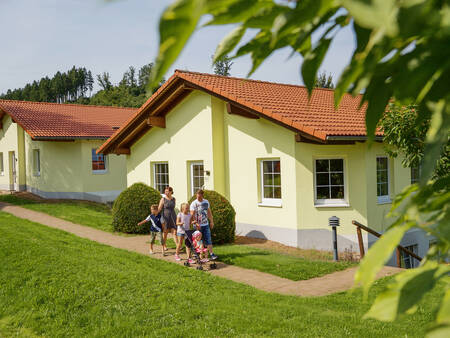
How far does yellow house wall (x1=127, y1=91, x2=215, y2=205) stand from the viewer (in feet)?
51.5

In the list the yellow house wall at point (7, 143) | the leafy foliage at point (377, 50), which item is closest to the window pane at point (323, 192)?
the leafy foliage at point (377, 50)

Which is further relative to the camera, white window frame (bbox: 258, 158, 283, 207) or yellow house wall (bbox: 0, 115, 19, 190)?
yellow house wall (bbox: 0, 115, 19, 190)

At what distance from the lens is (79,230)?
52.9 feet

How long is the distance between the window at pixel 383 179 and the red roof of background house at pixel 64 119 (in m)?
15.8

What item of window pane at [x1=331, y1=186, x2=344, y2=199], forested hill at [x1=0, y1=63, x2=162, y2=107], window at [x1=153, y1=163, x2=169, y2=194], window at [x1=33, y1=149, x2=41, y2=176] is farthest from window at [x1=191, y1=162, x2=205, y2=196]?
forested hill at [x1=0, y1=63, x2=162, y2=107]

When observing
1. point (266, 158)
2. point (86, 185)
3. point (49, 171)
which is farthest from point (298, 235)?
point (49, 171)

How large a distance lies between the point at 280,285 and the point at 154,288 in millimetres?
2597

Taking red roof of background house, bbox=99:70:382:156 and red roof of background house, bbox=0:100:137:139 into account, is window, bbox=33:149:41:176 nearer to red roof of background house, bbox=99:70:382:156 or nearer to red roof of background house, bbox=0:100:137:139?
red roof of background house, bbox=0:100:137:139

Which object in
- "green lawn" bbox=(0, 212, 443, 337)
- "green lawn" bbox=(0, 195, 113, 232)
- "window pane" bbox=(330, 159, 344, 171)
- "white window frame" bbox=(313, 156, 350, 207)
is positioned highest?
"window pane" bbox=(330, 159, 344, 171)

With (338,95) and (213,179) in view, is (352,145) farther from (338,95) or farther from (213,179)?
(338,95)

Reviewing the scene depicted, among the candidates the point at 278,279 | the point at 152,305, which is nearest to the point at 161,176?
the point at 278,279

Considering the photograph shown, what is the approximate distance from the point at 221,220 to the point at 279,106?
4.02 m

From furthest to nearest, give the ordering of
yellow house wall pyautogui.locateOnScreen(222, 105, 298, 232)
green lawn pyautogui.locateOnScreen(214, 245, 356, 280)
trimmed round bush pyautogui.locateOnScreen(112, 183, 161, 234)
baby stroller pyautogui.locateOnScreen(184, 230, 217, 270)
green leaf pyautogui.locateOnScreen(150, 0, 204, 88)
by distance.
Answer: trimmed round bush pyautogui.locateOnScreen(112, 183, 161, 234) → yellow house wall pyautogui.locateOnScreen(222, 105, 298, 232) → baby stroller pyautogui.locateOnScreen(184, 230, 217, 270) → green lawn pyautogui.locateOnScreen(214, 245, 356, 280) → green leaf pyautogui.locateOnScreen(150, 0, 204, 88)

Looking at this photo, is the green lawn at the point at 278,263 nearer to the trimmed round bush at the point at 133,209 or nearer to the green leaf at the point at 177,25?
the trimmed round bush at the point at 133,209
